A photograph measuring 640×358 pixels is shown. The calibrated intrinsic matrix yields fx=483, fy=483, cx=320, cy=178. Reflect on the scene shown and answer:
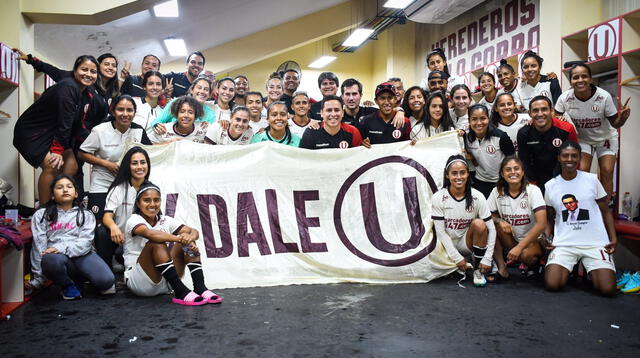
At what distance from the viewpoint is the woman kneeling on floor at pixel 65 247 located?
3.47 m

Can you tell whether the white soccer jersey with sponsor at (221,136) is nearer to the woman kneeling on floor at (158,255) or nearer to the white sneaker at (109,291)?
the woman kneeling on floor at (158,255)

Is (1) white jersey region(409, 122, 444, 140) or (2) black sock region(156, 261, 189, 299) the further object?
(1) white jersey region(409, 122, 444, 140)

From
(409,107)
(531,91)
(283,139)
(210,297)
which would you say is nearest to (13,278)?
(210,297)

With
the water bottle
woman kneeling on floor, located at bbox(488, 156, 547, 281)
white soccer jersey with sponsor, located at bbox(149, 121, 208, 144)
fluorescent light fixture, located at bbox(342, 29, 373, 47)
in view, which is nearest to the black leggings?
white soccer jersey with sponsor, located at bbox(149, 121, 208, 144)

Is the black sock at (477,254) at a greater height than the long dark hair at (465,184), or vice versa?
the long dark hair at (465,184)

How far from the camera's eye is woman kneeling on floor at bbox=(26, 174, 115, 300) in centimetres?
347

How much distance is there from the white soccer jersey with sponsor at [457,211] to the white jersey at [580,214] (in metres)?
0.59

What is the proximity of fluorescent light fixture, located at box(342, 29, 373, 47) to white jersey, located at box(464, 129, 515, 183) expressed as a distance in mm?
8030

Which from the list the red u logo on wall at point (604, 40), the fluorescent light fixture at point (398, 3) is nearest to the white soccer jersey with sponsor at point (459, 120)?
the red u logo on wall at point (604, 40)

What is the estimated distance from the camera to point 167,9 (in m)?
8.16

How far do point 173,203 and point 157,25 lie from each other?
19.2 feet

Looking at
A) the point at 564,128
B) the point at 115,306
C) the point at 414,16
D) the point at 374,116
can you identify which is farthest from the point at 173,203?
the point at 414,16

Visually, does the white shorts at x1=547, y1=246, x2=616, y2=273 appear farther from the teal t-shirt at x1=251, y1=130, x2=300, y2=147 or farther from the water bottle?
the teal t-shirt at x1=251, y1=130, x2=300, y2=147

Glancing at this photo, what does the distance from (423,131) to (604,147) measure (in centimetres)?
182
